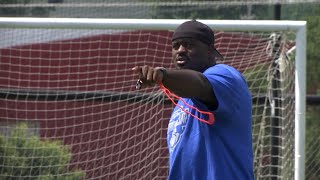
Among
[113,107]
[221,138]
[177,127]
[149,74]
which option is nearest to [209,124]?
[221,138]

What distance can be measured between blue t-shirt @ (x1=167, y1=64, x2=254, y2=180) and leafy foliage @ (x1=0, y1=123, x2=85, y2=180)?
9.11 feet

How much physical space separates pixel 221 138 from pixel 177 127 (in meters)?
0.23

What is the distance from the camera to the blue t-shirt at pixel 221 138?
2.51 metres

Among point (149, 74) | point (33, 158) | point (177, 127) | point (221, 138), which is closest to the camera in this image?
point (149, 74)

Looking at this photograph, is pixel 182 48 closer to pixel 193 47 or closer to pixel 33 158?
pixel 193 47

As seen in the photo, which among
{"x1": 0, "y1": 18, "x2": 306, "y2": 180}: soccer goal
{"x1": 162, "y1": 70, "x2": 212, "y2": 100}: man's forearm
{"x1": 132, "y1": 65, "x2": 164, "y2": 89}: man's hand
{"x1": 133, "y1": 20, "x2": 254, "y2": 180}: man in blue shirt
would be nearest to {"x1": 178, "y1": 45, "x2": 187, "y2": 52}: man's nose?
{"x1": 133, "y1": 20, "x2": 254, "y2": 180}: man in blue shirt

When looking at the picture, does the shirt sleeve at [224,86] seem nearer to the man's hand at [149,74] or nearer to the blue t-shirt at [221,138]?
the blue t-shirt at [221,138]

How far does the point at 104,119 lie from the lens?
559cm

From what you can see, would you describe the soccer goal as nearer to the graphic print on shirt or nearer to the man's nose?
the graphic print on shirt

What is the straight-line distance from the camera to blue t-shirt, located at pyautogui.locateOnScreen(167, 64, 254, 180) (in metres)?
2.51

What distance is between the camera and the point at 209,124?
8.41 feet

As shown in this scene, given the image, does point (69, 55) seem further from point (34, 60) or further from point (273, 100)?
point (273, 100)

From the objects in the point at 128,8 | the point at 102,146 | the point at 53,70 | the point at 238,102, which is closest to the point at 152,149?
the point at 102,146

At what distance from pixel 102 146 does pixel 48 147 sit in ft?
1.25
